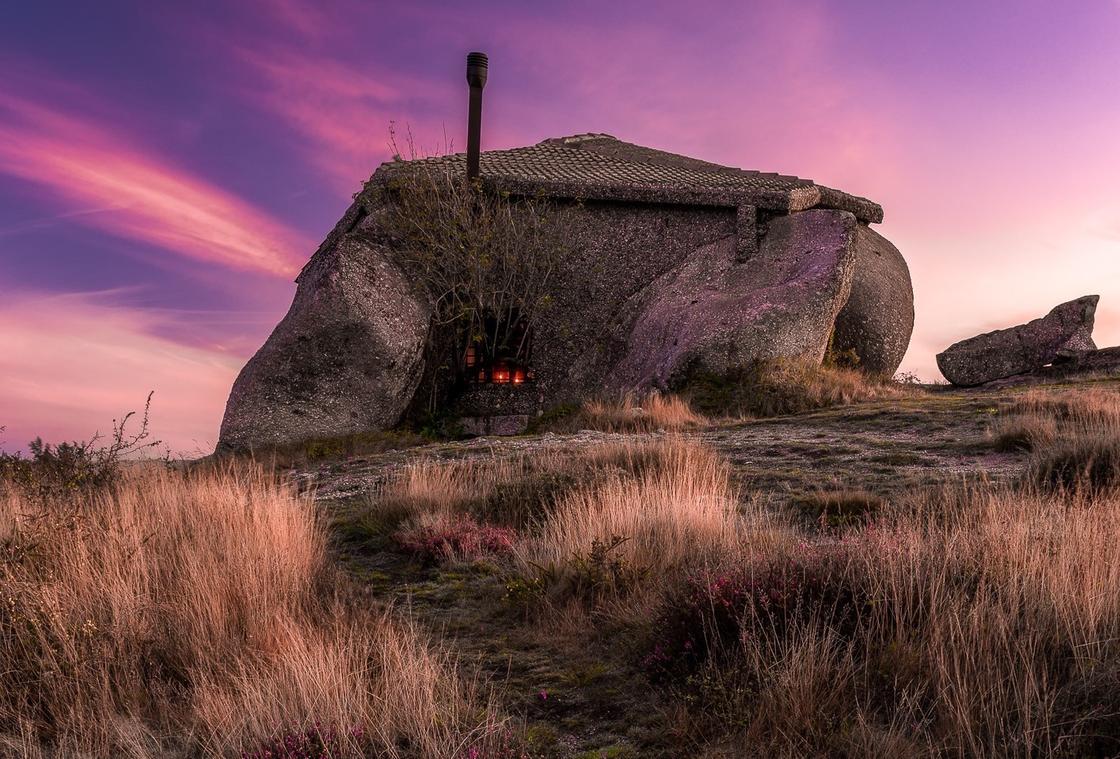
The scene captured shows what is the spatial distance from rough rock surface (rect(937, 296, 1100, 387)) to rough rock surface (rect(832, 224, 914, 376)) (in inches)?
66.8

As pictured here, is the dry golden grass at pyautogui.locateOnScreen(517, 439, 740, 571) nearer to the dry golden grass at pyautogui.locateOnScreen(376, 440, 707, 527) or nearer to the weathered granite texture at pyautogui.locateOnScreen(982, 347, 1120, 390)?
the dry golden grass at pyautogui.locateOnScreen(376, 440, 707, 527)

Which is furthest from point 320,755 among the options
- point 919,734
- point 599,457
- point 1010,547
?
point 599,457

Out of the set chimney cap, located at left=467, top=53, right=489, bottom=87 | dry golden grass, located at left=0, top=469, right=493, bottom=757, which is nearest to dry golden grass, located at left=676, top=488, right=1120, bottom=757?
dry golden grass, located at left=0, top=469, right=493, bottom=757

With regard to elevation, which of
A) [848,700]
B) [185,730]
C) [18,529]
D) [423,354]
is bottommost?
[185,730]

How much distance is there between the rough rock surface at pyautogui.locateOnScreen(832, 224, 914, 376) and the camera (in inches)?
741

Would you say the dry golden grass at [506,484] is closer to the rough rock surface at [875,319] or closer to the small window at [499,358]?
the small window at [499,358]

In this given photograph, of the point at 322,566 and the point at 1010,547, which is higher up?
the point at 1010,547

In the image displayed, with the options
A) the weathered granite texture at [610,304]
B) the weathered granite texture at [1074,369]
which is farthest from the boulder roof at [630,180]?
the weathered granite texture at [1074,369]

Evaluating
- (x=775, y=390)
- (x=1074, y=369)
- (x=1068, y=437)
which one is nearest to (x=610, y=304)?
(x=775, y=390)

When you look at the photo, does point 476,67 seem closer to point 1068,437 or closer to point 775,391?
point 775,391

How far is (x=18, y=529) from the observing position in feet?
17.5

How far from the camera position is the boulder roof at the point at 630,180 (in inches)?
741

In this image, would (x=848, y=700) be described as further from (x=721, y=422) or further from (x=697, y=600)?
(x=721, y=422)

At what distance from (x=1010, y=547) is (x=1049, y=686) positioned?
114 cm
